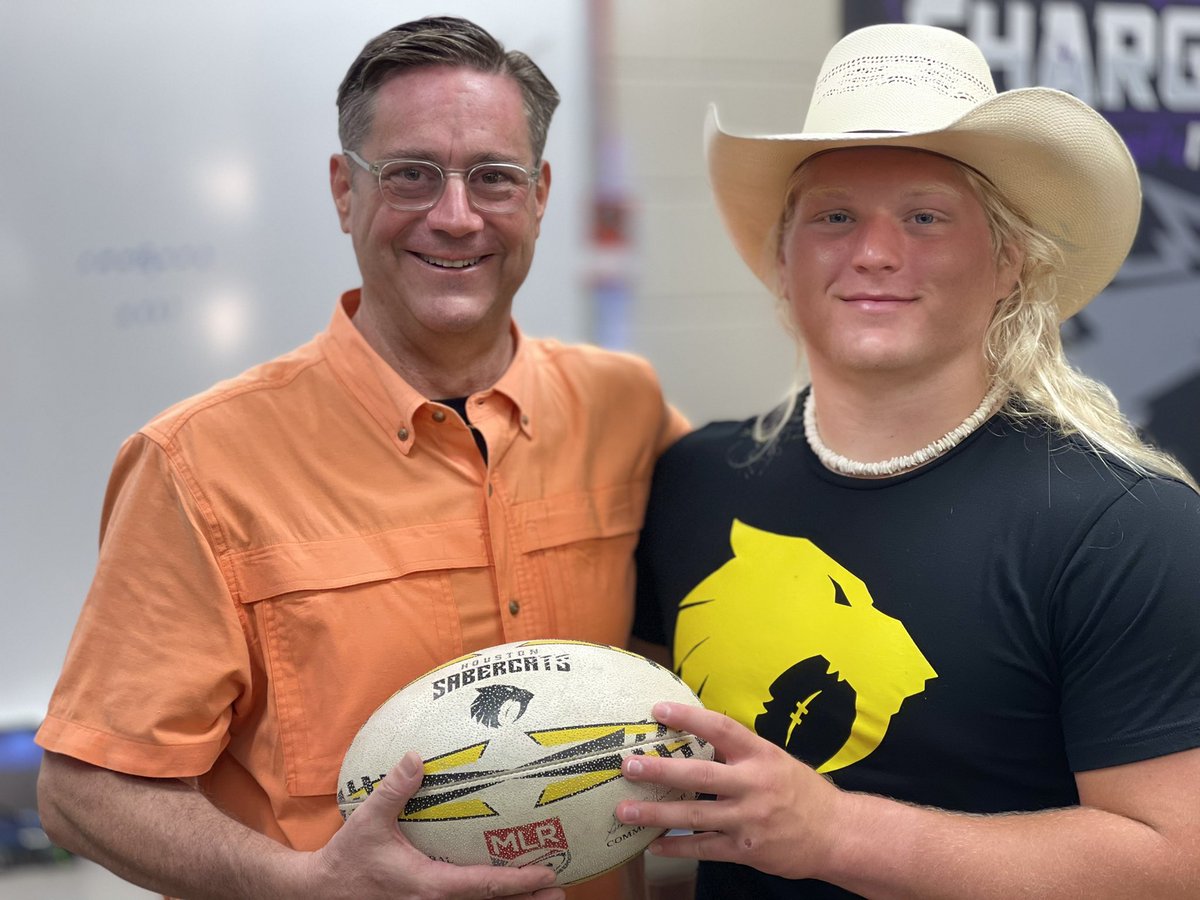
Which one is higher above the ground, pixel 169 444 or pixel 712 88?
pixel 712 88

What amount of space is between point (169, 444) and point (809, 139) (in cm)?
93

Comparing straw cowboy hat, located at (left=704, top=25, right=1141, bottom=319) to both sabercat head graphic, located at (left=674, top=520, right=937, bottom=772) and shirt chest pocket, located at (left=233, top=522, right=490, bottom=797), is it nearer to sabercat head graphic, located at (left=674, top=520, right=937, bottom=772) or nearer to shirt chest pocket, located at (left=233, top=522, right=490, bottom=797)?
sabercat head graphic, located at (left=674, top=520, right=937, bottom=772)

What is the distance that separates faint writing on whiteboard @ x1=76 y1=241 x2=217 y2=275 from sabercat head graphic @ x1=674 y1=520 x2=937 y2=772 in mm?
1310

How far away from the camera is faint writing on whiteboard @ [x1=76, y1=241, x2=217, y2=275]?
2.30 m

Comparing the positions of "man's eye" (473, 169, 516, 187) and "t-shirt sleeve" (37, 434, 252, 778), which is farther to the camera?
"man's eye" (473, 169, 516, 187)

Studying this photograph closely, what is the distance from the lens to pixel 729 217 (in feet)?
6.26

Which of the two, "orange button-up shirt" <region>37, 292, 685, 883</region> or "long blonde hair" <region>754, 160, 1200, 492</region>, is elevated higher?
"long blonde hair" <region>754, 160, 1200, 492</region>

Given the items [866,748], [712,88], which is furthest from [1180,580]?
[712,88]

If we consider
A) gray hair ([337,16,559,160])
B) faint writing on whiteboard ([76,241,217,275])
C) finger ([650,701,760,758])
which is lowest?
finger ([650,701,760,758])

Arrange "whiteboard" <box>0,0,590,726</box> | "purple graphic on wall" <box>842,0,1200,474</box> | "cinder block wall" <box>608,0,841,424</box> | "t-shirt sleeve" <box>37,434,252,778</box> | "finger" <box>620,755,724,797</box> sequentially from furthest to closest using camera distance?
"purple graphic on wall" <box>842,0,1200,474</box>, "cinder block wall" <box>608,0,841,424</box>, "whiteboard" <box>0,0,590,726</box>, "t-shirt sleeve" <box>37,434,252,778</box>, "finger" <box>620,755,724,797</box>

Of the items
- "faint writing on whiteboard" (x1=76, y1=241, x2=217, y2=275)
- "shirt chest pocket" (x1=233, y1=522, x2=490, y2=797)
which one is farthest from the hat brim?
"faint writing on whiteboard" (x1=76, y1=241, x2=217, y2=275)

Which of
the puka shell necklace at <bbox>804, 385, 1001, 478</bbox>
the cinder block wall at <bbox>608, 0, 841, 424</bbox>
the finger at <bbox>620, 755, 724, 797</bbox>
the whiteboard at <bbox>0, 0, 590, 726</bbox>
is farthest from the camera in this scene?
the cinder block wall at <bbox>608, 0, 841, 424</bbox>

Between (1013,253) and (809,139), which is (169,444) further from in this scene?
(1013,253)

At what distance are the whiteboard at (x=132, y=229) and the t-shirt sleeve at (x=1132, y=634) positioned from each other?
1.65m
